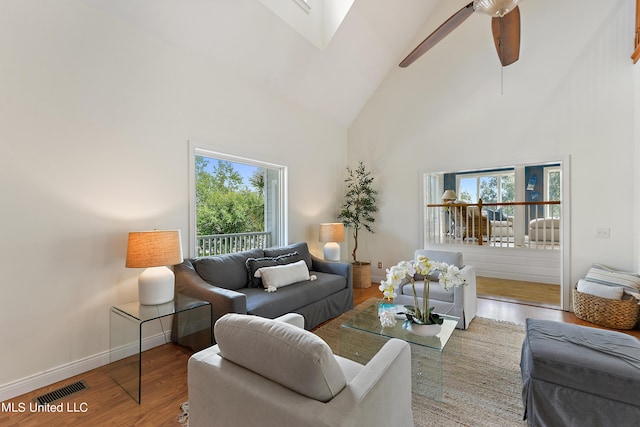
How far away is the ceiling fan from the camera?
2111 millimetres

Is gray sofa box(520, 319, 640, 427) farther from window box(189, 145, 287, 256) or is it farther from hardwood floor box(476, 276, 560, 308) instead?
window box(189, 145, 287, 256)

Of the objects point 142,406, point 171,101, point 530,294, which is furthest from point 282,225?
point 530,294

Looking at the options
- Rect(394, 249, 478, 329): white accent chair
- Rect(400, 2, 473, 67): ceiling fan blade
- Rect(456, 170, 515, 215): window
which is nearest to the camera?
Rect(400, 2, 473, 67): ceiling fan blade

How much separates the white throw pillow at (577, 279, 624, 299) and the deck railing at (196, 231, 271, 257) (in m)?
3.91

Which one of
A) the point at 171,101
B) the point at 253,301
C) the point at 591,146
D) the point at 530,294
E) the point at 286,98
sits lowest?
the point at 530,294

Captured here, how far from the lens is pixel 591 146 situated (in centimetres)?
358

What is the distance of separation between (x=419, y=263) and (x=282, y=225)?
2563mm

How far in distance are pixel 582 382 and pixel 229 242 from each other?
3398 millimetres

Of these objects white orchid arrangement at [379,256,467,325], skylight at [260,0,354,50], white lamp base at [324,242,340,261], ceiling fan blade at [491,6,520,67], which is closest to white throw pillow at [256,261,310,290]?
white lamp base at [324,242,340,261]

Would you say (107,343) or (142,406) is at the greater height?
(107,343)

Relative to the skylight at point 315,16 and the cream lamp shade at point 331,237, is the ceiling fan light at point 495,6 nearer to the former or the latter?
the skylight at point 315,16

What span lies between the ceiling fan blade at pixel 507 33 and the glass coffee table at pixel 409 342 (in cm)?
247

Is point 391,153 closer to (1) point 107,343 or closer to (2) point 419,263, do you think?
(2) point 419,263

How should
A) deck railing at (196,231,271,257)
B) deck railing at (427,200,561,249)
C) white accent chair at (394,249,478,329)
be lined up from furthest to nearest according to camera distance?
deck railing at (427,200,561,249) → deck railing at (196,231,271,257) → white accent chair at (394,249,478,329)
